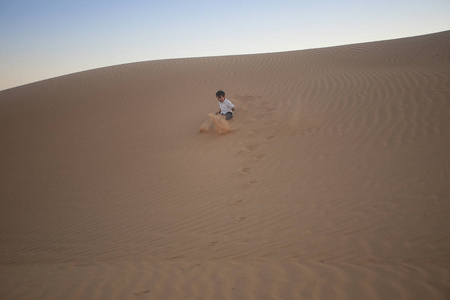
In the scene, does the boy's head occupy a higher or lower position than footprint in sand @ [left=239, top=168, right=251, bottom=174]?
higher

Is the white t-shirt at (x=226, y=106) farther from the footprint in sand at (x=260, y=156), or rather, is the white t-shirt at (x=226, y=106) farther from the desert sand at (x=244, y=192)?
the footprint in sand at (x=260, y=156)

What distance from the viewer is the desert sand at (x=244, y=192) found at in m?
2.83

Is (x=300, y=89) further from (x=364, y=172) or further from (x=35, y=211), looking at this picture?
(x=35, y=211)

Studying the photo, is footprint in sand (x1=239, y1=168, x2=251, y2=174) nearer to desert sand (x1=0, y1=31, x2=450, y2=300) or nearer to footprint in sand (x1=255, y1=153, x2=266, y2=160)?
desert sand (x1=0, y1=31, x2=450, y2=300)

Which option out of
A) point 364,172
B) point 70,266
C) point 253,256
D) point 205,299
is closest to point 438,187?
point 364,172

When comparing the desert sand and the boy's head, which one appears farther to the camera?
the boy's head

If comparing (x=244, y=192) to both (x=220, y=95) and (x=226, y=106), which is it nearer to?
(x=220, y=95)

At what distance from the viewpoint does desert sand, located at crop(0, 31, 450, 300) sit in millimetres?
2834

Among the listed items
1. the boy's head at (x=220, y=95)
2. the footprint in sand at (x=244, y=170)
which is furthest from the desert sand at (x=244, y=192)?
the boy's head at (x=220, y=95)

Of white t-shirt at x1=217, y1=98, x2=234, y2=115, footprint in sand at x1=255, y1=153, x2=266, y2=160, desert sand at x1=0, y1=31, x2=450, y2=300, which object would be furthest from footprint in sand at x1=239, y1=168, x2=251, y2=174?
white t-shirt at x1=217, y1=98, x2=234, y2=115

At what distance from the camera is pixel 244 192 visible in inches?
190

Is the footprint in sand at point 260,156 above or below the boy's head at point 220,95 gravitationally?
below

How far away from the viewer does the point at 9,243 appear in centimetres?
451

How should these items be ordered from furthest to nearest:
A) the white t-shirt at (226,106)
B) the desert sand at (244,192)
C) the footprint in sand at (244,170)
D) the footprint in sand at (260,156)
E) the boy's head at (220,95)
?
the white t-shirt at (226,106) → the boy's head at (220,95) → the footprint in sand at (260,156) → the footprint in sand at (244,170) → the desert sand at (244,192)
